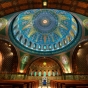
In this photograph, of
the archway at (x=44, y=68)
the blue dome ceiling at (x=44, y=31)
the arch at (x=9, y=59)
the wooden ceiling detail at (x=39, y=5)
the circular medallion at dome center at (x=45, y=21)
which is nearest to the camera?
the wooden ceiling detail at (x=39, y=5)

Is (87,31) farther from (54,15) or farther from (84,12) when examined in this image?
(54,15)

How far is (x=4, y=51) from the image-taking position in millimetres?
20656

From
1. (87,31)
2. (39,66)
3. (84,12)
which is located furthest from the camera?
(39,66)

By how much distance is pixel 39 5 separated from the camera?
35.0ft

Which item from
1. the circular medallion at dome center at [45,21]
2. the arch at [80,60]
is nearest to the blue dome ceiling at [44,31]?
the circular medallion at dome center at [45,21]

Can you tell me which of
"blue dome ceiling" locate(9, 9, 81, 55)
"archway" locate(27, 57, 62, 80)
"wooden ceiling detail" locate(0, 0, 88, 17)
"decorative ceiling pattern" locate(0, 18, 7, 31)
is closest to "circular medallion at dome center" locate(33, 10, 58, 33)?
"blue dome ceiling" locate(9, 9, 81, 55)

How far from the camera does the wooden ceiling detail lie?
9.94 metres

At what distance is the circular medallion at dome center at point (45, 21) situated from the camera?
23.3m

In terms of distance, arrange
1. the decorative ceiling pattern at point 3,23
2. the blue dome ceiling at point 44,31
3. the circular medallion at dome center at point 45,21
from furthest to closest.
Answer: the circular medallion at dome center at point 45,21 < the blue dome ceiling at point 44,31 < the decorative ceiling pattern at point 3,23

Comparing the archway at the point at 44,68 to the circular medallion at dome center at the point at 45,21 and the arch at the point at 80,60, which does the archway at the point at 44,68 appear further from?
the circular medallion at dome center at the point at 45,21

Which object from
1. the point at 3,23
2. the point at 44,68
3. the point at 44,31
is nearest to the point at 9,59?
the point at 44,68

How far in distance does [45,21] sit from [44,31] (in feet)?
7.29

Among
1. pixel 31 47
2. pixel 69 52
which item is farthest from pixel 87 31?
pixel 31 47

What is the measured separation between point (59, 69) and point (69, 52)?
4.10m
